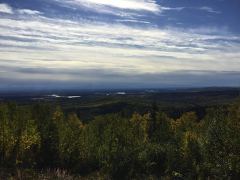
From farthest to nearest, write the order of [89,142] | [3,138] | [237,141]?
[89,142], [3,138], [237,141]

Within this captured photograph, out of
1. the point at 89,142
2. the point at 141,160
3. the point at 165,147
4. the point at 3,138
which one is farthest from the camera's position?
the point at 89,142

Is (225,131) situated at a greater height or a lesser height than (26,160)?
greater

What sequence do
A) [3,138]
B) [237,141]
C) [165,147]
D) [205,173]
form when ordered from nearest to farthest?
1. [237,141]
2. [205,173]
3. [3,138]
4. [165,147]

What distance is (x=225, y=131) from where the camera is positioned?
29234 millimetres

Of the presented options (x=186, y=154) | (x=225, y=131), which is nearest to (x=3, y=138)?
(x=186, y=154)

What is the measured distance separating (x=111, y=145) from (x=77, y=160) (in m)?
7.85

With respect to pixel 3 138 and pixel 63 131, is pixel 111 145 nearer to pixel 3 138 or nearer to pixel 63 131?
pixel 63 131

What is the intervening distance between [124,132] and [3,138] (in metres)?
22.9

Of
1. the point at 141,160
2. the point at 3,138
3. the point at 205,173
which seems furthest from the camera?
the point at 3,138

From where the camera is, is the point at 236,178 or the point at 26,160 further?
the point at 26,160

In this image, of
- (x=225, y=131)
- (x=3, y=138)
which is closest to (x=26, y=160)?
(x=3, y=138)

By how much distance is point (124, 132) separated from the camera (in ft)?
221

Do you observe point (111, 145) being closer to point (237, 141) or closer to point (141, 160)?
point (141, 160)

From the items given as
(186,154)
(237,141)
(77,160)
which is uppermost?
(237,141)
